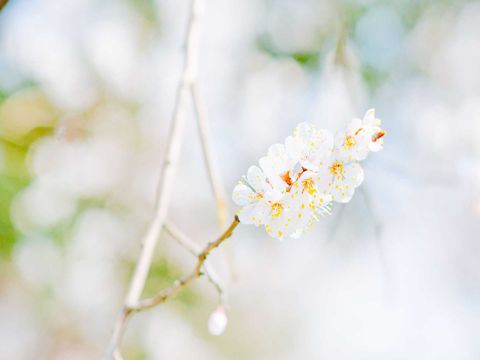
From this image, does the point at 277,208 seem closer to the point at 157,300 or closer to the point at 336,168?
the point at 336,168

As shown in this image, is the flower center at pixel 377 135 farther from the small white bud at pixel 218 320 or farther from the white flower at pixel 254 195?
the small white bud at pixel 218 320

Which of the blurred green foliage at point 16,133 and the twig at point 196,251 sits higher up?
the blurred green foliage at point 16,133

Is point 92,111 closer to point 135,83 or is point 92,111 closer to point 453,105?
point 135,83

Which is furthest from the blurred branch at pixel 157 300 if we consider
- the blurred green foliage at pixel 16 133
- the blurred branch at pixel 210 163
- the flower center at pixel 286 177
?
the blurred green foliage at pixel 16 133

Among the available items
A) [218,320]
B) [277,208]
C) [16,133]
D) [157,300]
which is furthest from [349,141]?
[16,133]

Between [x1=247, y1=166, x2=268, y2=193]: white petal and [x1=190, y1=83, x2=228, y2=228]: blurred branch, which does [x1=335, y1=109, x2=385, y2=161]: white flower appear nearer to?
[x1=247, y1=166, x2=268, y2=193]: white petal
